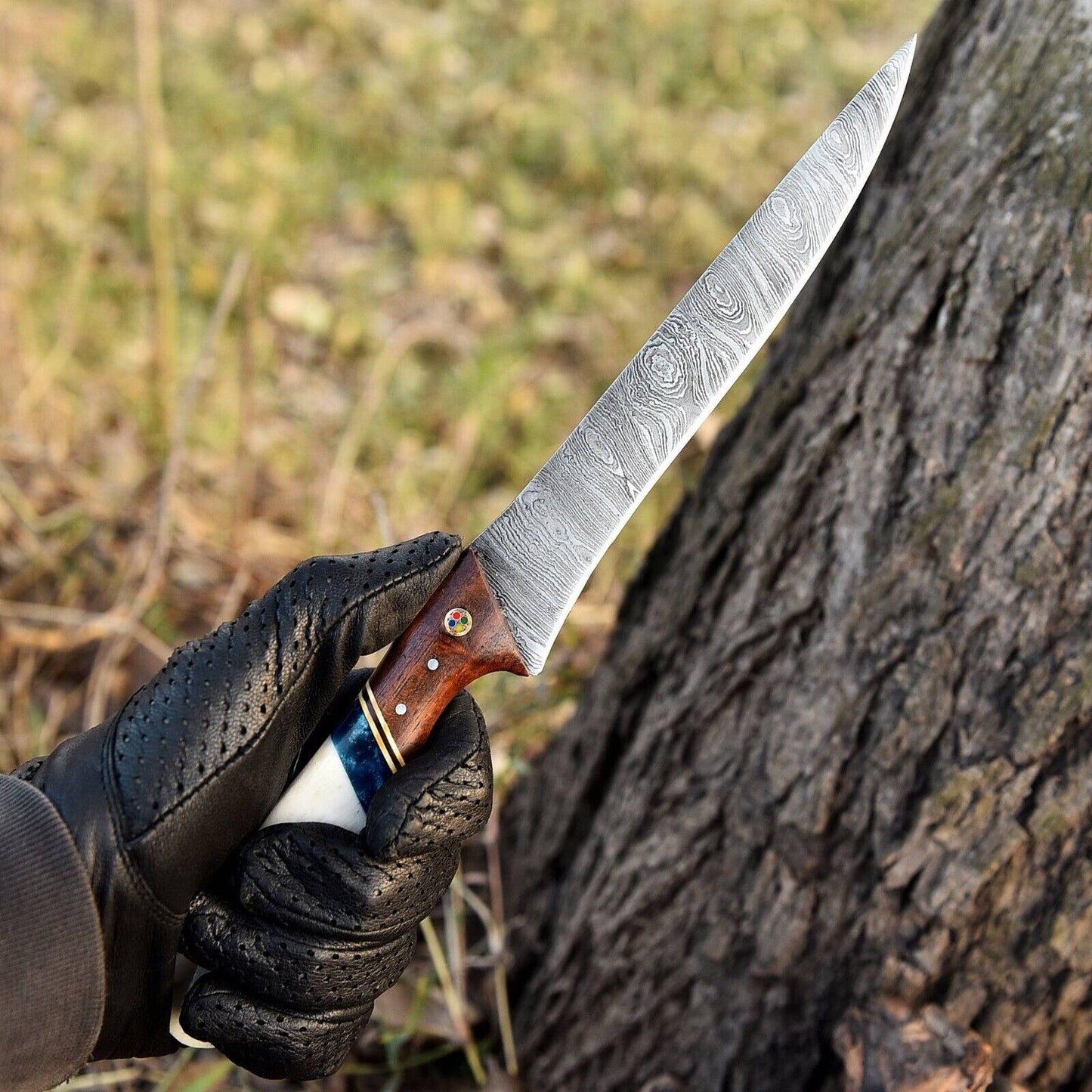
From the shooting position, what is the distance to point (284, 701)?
1297 millimetres

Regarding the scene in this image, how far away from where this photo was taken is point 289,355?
3867 mm

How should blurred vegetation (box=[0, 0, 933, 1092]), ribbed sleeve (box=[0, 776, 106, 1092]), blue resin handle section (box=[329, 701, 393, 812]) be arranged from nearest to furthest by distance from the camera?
ribbed sleeve (box=[0, 776, 106, 1092])
blue resin handle section (box=[329, 701, 393, 812])
blurred vegetation (box=[0, 0, 933, 1092])

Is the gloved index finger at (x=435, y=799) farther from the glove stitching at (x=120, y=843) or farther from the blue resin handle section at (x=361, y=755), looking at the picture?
the glove stitching at (x=120, y=843)

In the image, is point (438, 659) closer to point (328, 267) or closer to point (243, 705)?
point (243, 705)

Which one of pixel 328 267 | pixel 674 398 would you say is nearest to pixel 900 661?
pixel 674 398

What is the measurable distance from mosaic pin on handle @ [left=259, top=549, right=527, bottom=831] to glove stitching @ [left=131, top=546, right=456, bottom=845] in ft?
0.20

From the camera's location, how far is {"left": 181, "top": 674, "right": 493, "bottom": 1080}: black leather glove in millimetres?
1271

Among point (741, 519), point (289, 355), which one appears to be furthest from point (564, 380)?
point (741, 519)

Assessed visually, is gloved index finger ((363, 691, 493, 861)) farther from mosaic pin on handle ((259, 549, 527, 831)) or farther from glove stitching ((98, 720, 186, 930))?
glove stitching ((98, 720, 186, 930))

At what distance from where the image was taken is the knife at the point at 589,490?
134cm

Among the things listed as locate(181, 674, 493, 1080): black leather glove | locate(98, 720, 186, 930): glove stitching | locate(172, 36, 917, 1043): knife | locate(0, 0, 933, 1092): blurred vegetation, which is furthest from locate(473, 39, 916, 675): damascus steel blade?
locate(0, 0, 933, 1092): blurred vegetation

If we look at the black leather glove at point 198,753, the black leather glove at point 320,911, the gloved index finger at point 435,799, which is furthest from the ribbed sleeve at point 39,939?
the gloved index finger at point 435,799

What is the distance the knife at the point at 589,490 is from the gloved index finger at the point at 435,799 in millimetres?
47

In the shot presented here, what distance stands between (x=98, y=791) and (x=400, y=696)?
1.23ft
